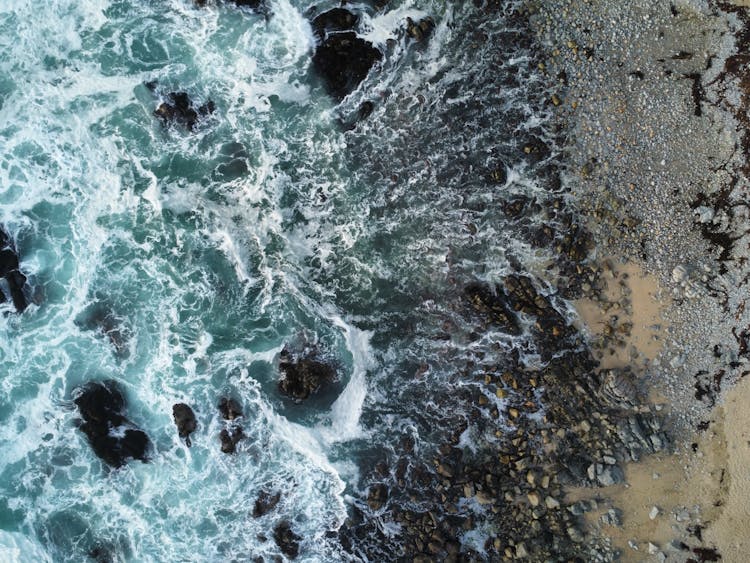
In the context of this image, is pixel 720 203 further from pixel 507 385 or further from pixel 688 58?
pixel 507 385

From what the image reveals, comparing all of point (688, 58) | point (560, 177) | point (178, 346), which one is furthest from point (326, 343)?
point (688, 58)

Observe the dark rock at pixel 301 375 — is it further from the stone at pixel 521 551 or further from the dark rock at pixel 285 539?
the stone at pixel 521 551

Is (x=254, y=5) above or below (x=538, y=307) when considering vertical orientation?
above

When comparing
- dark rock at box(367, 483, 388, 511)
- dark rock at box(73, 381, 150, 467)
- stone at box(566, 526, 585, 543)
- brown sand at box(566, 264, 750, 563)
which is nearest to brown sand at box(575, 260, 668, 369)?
brown sand at box(566, 264, 750, 563)

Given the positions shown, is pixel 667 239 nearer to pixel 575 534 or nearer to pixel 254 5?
pixel 575 534

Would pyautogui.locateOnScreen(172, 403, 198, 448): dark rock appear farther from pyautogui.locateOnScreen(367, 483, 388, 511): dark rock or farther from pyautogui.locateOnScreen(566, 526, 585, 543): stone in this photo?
pyautogui.locateOnScreen(566, 526, 585, 543): stone

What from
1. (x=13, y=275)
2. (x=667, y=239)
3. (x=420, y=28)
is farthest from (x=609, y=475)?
(x=13, y=275)
